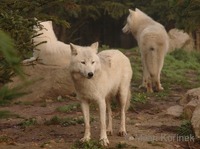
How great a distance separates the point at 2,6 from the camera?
16.0ft

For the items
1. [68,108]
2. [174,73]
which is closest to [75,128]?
[68,108]

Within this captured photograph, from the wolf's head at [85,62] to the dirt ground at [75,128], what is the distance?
2.92 ft

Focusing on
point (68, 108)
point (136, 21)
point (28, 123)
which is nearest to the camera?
point (28, 123)

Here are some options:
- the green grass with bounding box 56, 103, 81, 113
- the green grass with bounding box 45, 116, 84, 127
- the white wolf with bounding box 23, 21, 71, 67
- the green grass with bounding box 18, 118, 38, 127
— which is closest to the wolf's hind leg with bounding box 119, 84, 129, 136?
the green grass with bounding box 45, 116, 84, 127

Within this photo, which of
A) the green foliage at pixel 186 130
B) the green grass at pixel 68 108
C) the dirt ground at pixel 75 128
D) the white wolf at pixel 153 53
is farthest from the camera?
the white wolf at pixel 153 53

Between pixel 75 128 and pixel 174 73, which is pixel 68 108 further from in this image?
pixel 174 73

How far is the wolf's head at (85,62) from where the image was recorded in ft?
17.7

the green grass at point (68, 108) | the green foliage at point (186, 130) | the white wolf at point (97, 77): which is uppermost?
the white wolf at point (97, 77)

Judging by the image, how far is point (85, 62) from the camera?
5.45 m

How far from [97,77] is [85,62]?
1.10 feet

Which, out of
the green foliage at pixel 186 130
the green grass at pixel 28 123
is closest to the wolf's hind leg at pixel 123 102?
the green foliage at pixel 186 130

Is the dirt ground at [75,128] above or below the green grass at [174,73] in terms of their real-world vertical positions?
above

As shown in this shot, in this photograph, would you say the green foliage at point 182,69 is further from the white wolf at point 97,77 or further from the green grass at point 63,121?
the white wolf at point 97,77

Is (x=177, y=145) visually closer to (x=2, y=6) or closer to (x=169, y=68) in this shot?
(x=2, y=6)
